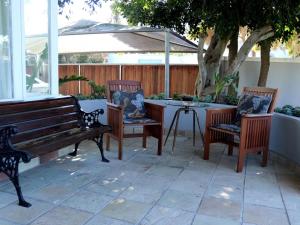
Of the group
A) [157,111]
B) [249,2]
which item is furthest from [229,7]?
[157,111]

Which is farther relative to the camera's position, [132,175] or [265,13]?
[265,13]

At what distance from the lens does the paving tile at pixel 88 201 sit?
105 inches

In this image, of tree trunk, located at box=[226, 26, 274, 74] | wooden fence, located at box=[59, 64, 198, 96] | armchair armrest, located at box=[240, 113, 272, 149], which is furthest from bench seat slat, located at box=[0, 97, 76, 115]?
wooden fence, located at box=[59, 64, 198, 96]

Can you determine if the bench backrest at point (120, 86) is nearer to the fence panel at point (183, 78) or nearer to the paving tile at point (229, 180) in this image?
the paving tile at point (229, 180)

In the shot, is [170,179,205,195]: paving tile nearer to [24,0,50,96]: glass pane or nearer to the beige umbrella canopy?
[24,0,50,96]: glass pane

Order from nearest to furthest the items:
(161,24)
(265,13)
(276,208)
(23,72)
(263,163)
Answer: (276,208)
(23,72)
(263,163)
(265,13)
(161,24)

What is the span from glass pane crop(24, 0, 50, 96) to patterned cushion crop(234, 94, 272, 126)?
98.7 inches

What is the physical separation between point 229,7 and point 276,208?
139 inches

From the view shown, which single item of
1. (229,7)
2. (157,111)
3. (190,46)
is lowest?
(157,111)

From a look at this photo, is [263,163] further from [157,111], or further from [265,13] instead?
[265,13]

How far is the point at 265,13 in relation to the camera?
500cm

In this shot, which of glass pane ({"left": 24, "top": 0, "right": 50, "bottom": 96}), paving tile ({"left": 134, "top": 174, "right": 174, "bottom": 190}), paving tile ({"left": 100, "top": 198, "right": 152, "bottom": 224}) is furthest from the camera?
glass pane ({"left": 24, "top": 0, "right": 50, "bottom": 96})

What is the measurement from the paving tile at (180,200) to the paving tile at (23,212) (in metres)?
1.00

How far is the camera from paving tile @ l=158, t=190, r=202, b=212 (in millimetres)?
2746
